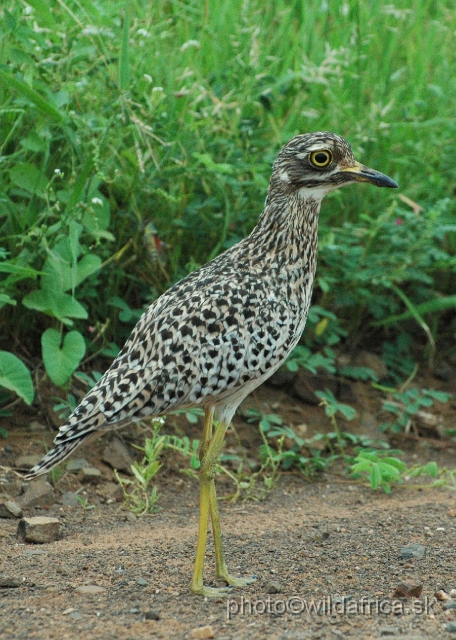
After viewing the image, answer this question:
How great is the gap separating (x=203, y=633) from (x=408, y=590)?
78 centimetres

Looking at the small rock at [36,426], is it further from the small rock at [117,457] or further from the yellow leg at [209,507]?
the yellow leg at [209,507]

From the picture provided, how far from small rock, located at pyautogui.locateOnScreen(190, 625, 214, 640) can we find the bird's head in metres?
1.86

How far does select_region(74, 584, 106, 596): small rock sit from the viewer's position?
3227mm

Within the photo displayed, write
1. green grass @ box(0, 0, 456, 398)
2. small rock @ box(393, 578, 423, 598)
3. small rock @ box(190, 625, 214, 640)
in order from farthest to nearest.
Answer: green grass @ box(0, 0, 456, 398) → small rock @ box(393, 578, 423, 598) → small rock @ box(190, 625, 214, 640)

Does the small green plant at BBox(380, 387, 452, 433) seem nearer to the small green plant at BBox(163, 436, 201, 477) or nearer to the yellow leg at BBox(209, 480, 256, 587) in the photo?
the small green plant at BBox(163, 436, 201, 477)

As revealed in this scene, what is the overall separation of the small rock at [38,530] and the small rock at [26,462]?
48 cm

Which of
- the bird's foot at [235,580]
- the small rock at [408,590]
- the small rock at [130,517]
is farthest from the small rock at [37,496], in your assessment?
the small rock at [408,590]

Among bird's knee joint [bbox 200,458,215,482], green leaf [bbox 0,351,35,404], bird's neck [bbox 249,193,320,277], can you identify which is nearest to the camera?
bird's knee joint [bbox 200,458,215,482]

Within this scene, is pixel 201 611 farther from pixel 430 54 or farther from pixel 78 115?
pixel 430 54

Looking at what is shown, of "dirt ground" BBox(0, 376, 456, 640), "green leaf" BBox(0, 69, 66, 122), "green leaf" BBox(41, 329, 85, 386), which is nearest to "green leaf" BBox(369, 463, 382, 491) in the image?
"dirt ground" BBox(0, 376, 456, 640)

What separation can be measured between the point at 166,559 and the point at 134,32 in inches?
108

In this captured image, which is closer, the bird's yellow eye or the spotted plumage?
the spotted plumage

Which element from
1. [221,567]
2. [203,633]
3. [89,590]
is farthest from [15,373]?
[203,633]

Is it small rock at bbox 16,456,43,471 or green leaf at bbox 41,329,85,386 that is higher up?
green leaf at bbox 41,329,85,386
